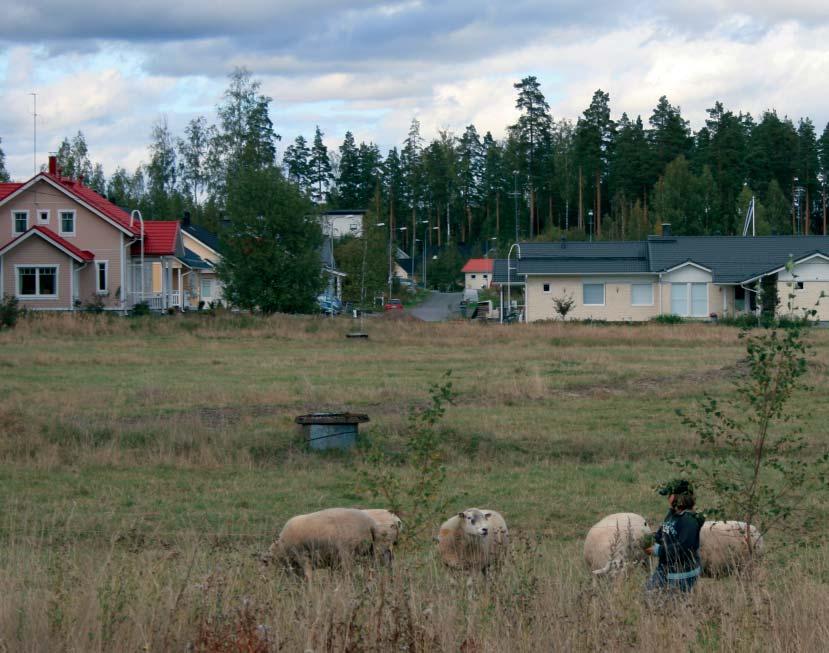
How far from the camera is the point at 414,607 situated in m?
5.74

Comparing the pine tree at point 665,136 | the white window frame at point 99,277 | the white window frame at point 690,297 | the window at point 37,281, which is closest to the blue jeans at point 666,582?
the white window frame at point 690,297

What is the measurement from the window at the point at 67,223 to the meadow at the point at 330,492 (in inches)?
839

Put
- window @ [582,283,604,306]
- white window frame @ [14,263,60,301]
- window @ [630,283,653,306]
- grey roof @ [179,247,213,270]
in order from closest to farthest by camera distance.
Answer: white window frame @ [14,263,60,301], window @ [630,283,653,306], window @ [582,283,604,306], grey roof @ [179,247,213,270]

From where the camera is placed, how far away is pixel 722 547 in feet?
29.2

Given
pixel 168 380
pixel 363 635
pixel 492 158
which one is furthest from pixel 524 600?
pixel 492 158

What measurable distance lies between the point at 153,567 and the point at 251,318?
132 feet

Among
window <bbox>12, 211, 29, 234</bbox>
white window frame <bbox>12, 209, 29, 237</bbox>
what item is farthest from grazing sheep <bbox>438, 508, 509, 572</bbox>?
window <bbox>12, 211, 29, 234</bbox>

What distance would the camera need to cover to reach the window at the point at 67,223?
5816cm

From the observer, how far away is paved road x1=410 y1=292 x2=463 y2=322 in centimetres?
7352

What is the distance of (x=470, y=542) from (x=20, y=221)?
181 feet

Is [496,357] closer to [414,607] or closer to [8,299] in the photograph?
[8,299]

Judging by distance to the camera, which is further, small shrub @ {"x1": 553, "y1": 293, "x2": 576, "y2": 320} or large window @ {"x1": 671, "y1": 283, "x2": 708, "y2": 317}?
large window @ {"x1": 671, "y1": 283, "x2": 708, "y2": 317}

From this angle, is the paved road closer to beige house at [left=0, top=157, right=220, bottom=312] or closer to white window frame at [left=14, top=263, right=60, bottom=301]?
beige house at [left=0, top=157, right=220, bottom=312]

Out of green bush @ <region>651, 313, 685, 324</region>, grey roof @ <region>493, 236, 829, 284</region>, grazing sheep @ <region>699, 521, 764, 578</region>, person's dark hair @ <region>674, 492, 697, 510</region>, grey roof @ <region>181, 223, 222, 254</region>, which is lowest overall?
grazing sheep @ <region>699, 521, 764, 578</region>
